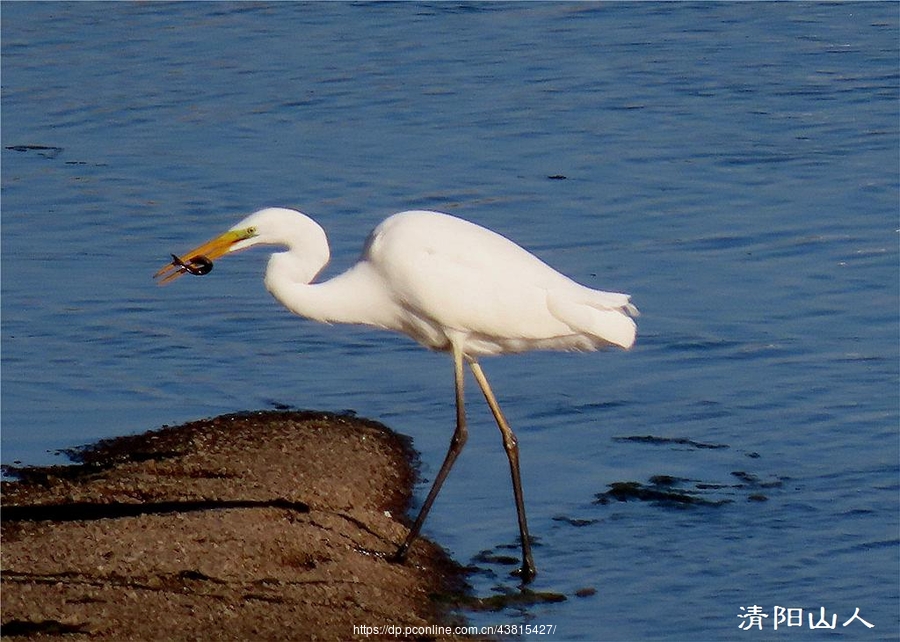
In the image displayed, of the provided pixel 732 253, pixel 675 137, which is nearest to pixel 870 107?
pixel 675 137

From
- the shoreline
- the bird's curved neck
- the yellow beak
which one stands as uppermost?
the yellow beak

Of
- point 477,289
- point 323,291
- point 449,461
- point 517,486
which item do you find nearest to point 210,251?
point 323,291

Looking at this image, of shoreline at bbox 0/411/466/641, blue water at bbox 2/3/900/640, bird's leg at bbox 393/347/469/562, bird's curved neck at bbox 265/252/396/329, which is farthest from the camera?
A: blue water at bbox 2/3/900/640

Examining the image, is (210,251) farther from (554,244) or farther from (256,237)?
(554,244)

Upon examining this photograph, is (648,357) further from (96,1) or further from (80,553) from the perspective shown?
(96,1)

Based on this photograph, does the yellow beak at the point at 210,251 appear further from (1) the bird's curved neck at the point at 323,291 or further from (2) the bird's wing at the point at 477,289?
(2) the bird's wing at the point at 477,289

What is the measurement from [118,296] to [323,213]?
6.17 feet

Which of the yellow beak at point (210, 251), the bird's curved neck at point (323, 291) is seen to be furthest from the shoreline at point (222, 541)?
the yellow beak at point (210, 251)

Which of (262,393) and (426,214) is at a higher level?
(426,214)

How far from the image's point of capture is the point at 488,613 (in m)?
6.59

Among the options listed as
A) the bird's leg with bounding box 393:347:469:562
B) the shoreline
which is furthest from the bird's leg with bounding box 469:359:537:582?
the shoreline

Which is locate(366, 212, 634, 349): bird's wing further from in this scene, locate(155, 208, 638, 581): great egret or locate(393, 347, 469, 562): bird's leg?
locate(393, 347, 469, 562): bird's leg

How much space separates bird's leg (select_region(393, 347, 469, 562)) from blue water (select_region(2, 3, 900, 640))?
12.4 inches

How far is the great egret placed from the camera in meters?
7.02
